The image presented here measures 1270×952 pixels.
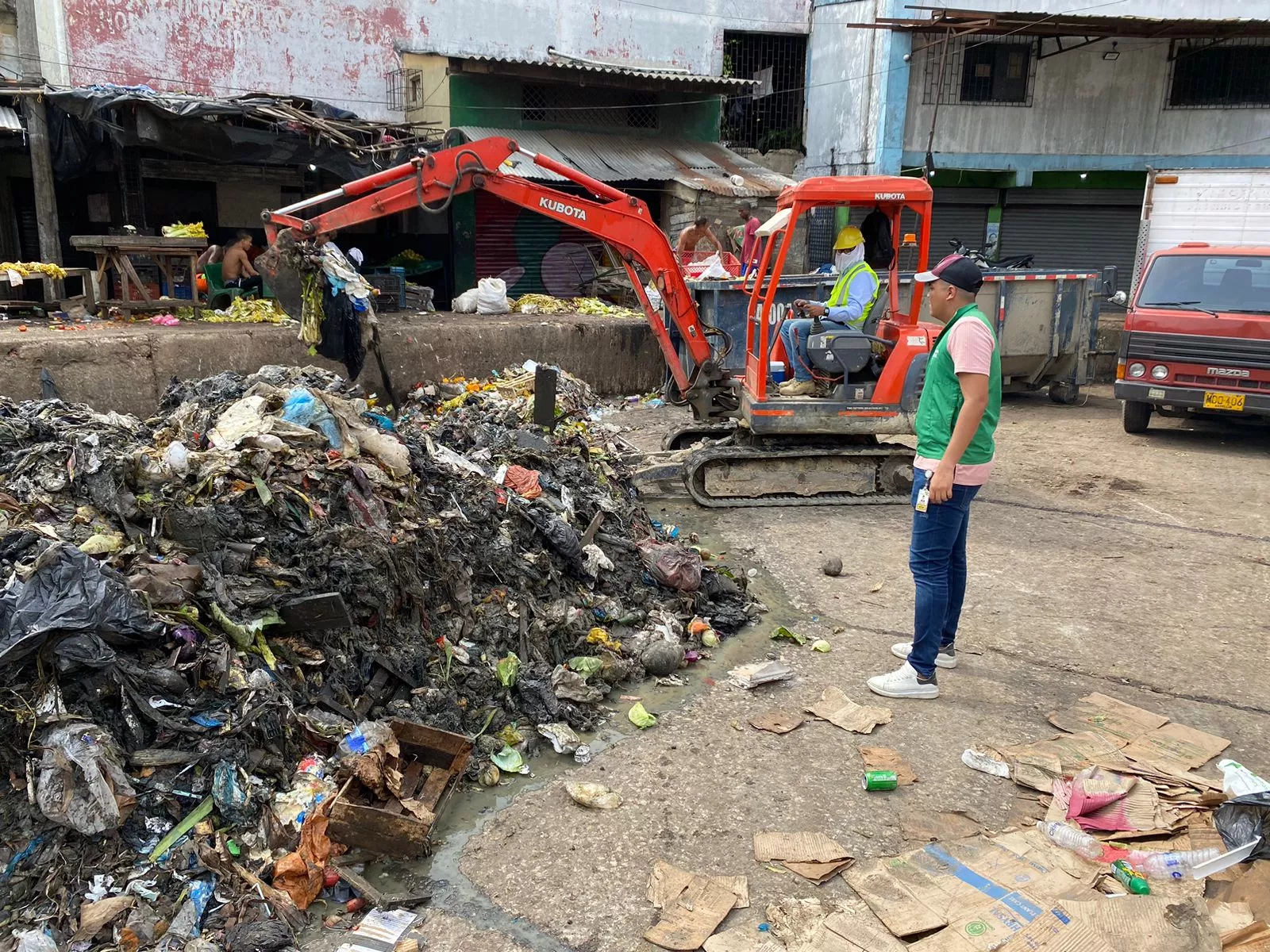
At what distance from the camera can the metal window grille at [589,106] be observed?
16594 mm

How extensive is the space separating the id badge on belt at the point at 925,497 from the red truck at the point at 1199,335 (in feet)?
23.7

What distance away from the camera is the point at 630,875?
335cm

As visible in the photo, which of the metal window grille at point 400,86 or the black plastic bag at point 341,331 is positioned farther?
the metal window grille at point 400,86

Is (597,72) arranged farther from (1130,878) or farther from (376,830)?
(1130,878)

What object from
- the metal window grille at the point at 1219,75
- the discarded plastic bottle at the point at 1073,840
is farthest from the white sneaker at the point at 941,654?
the metal window grille at the point at 1219,75

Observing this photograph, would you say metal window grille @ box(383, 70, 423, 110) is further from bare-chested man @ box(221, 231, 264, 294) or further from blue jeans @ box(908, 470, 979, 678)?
blue jeans @ box(908, 470, 979, 678)

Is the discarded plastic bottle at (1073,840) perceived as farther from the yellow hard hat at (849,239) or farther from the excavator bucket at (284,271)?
the excavator bucket at (284,271)

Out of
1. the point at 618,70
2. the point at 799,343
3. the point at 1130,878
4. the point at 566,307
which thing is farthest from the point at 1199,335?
the point at 618,70

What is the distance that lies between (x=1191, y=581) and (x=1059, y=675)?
204 centimetres

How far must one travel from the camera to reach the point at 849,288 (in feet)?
24.7

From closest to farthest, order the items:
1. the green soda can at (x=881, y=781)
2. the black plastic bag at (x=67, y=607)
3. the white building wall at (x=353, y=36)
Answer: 1. the black plastic bag at (x=67, y=607)
2. the green soda can at (x=881, y=781)
3. the white building wall at (x=353, y=36)

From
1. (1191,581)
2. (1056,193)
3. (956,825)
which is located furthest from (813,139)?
(956,825)

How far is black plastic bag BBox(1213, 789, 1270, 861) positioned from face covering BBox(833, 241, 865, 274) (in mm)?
5296

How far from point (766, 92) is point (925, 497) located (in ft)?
58.8
